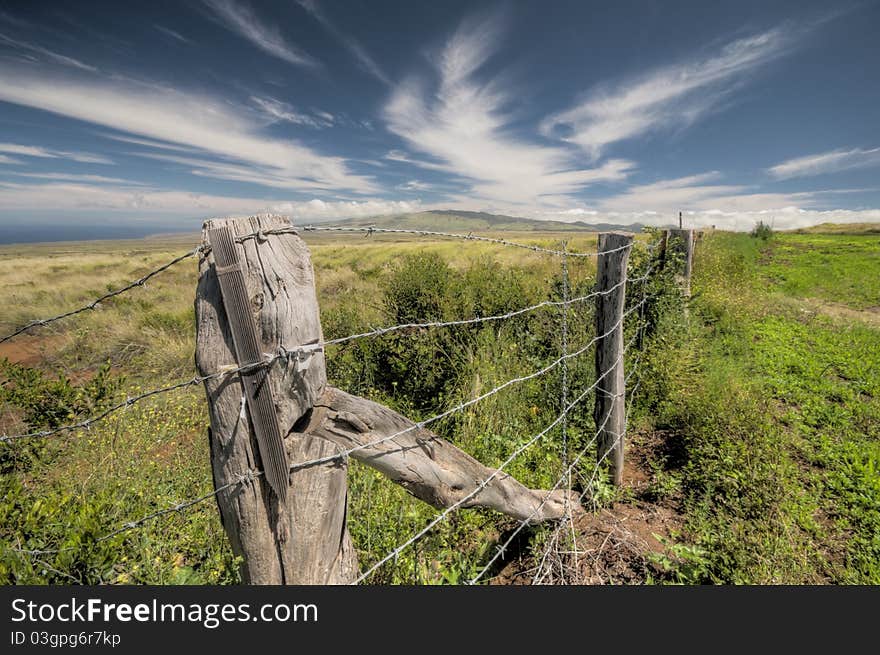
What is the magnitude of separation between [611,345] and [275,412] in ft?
8.07

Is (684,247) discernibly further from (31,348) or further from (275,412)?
(31,348)

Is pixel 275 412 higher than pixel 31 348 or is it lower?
higher

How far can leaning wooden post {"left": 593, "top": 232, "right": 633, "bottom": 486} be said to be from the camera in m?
2.71

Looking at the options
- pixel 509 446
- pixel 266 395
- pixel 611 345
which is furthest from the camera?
pixel 509 446

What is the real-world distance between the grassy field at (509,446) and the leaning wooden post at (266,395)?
33.0 inches

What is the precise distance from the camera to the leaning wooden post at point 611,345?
2705 mm

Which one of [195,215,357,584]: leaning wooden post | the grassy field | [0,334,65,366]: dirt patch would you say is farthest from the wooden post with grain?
[0,334,65,366]: dirt patch

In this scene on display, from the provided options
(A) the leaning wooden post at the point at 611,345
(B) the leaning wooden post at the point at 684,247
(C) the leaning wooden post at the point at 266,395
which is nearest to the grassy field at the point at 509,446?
(A) the leaning wooden post at the point at 611,345

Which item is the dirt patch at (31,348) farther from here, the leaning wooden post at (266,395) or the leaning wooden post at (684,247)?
the leaning wooden post at (684,247)

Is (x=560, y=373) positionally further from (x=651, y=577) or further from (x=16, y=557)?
(x=16, y=557)

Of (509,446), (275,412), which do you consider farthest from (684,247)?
(275,412)

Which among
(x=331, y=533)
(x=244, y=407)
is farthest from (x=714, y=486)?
(x=244, y=407)

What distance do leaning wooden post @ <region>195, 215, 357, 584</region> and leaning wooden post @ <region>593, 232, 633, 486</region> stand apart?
2121mm

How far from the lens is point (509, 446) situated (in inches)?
141
